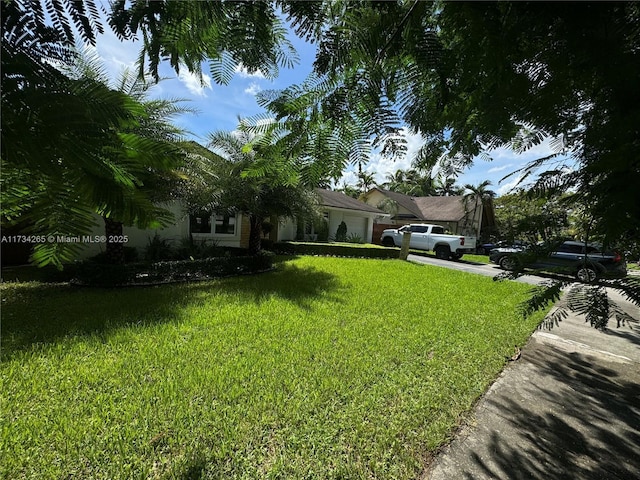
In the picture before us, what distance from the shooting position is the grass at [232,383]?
2.13m

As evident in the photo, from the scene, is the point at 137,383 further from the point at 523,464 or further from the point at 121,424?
the point at 523,464

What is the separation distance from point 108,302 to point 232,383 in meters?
4.37

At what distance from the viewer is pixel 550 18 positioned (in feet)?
3.28

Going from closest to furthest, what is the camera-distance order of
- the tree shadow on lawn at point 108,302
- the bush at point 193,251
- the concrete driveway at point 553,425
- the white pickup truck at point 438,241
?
1. the concrete driveway at point 553,425
2. the tree shadow on lawn at point 108,302
3. the bush at point 193,251
4. the white pickup truck at point 438,241

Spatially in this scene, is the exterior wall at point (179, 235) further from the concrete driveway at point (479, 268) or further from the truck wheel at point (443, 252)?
the truck wheel at point (443, 252)

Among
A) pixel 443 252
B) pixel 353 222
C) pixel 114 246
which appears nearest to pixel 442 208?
pixel 353 222

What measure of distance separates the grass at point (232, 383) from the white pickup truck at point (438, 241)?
38.4 ft

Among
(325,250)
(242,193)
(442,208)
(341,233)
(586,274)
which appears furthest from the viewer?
(442,208)

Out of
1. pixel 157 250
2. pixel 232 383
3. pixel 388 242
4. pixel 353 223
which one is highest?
pixel 353 223

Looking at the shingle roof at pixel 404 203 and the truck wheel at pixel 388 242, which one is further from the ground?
the shingle roof at pixel 404 203

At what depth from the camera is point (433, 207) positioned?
29.8 metres

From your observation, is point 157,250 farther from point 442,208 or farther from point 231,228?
point 442,208

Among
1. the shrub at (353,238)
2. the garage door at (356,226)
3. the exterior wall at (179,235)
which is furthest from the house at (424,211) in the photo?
the exterior wall at (179,235)

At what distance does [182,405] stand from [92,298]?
494 cm
